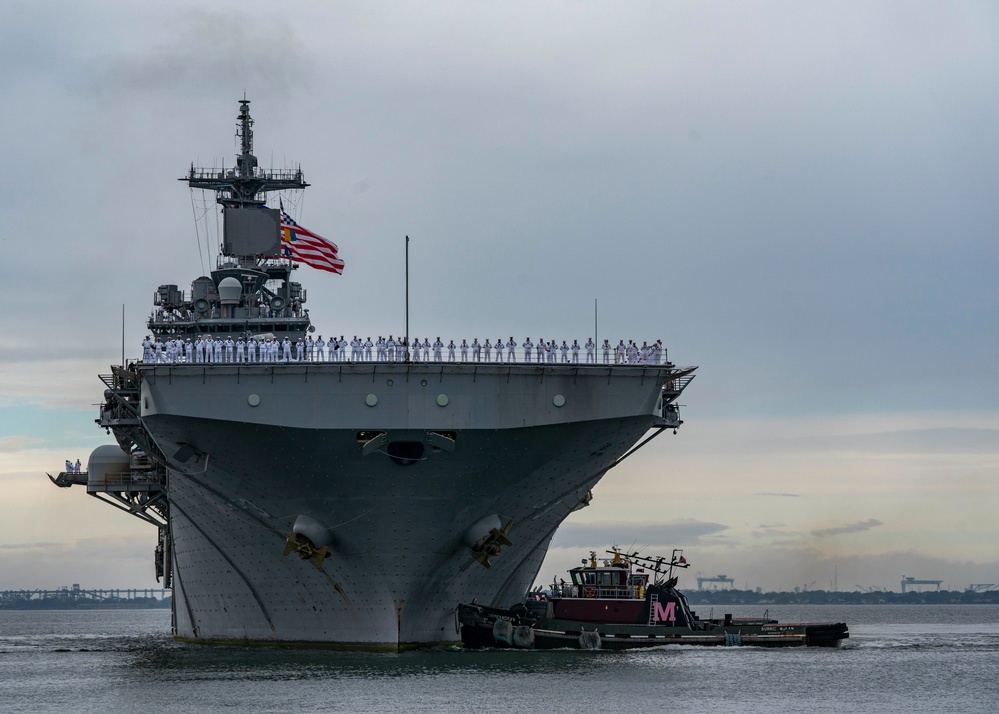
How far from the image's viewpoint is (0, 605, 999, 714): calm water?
90.4 ft

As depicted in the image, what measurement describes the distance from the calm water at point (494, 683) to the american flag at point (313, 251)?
34.8ft

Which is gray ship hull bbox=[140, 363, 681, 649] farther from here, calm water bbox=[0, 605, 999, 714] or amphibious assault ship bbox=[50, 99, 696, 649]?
calm water bbox=[0, 605, 999, 714]

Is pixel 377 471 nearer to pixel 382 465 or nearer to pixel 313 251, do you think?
pixel 382 465

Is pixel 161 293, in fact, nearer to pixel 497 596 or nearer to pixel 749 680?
pixel 497 596

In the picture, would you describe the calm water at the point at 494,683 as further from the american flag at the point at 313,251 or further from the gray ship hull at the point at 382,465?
the american flag at the point at 313,251

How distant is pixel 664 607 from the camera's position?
130 ft

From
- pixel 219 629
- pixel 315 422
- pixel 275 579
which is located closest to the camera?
pixel 315 422

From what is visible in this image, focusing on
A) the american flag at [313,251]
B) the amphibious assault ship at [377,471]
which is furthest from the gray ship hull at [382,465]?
the american flag at [313,251]

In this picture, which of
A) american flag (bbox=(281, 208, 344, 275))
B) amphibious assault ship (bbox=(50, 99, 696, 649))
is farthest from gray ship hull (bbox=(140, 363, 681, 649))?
american flag (bbox=(281, 208, 344, 275))

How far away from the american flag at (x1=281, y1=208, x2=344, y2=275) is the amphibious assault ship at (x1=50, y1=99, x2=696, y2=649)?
5911 millimetres

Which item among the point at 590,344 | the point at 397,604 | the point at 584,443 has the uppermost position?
the point at 590,344

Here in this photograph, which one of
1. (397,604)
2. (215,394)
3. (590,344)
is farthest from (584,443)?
(215,394)

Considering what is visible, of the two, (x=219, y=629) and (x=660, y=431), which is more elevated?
(x=660, y=431)

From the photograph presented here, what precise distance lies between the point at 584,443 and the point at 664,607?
943 centimetres
